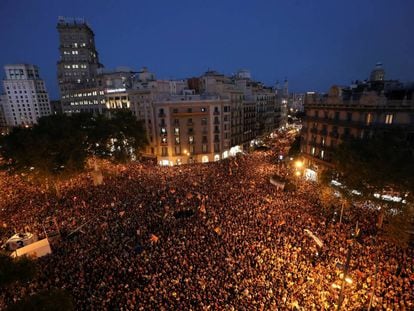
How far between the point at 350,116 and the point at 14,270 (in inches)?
1507

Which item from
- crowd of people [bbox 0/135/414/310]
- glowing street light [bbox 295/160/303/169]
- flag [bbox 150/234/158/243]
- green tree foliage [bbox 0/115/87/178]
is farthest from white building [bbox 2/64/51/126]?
glowing street light [bbox 295/160/303/169]

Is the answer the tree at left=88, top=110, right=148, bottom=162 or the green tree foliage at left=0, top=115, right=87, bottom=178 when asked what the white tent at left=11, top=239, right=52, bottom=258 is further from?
the tree at left=88, top=110, right=148, bottom=162

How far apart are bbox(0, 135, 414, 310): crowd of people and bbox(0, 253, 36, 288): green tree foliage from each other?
4.00 metres

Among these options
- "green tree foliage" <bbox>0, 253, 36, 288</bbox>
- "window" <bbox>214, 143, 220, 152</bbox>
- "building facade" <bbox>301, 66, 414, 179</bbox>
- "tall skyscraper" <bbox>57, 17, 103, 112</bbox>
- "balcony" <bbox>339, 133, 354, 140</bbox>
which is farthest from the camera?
"tall skyscraper" <bbox>57, 17, 103, 112</bbox>

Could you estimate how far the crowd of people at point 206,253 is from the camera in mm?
14766

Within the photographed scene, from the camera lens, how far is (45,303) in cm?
978

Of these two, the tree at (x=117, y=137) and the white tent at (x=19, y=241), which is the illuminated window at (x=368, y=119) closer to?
the tree at (x=117, y=137)

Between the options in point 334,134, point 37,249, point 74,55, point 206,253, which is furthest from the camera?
point 74,55

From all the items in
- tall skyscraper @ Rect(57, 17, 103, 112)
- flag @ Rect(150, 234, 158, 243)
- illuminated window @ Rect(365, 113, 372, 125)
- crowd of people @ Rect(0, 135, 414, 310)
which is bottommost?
crowd of people @ Rect(0, 135, 414, 310)

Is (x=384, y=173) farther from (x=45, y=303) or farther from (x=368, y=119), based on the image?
(x=45, y=303)

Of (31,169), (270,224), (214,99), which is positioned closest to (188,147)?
(214,99)

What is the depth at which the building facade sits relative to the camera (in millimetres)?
27192

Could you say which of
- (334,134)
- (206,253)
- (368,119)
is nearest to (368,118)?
(368,119)

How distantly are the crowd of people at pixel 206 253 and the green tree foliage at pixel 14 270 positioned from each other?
400 cm
